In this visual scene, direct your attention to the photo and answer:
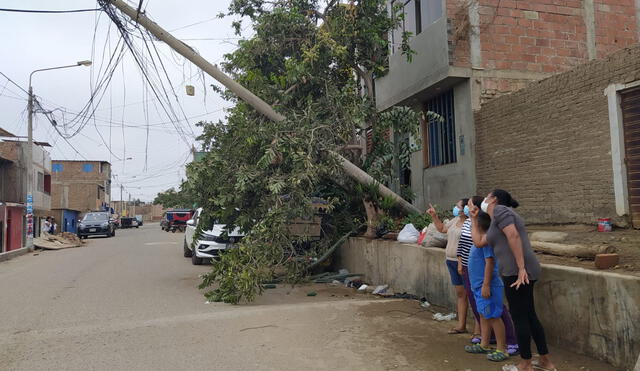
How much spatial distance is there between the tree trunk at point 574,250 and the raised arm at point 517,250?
62.9 inches

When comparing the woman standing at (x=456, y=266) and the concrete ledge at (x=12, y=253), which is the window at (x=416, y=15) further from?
the concrete ledge at (x=12, y=253)

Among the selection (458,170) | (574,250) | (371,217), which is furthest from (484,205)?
(458,170)

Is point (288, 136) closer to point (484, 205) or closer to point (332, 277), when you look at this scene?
point (332, 277)

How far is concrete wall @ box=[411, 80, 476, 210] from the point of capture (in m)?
10.1

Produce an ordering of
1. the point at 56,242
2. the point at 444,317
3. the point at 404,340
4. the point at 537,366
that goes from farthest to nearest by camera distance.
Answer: the point at 56,242 → the point at 444,317 → the point at 404,340 → the point at 537,366

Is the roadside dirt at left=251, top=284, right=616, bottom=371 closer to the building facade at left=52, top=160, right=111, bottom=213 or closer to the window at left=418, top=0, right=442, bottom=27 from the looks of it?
the window at left=418, top=0, right=442, bottom=27

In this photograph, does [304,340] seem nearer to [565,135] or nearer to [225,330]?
[225,330]

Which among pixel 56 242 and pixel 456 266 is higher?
pixel 456 266

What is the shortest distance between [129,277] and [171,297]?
10.4 feet

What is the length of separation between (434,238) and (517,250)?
129 inches

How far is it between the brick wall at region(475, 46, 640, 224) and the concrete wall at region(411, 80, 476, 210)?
53 centimetres

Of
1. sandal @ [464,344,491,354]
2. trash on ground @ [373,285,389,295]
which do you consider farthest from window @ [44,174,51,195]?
sandal @ [464,344,491,354]

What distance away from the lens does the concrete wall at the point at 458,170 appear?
33.2ft

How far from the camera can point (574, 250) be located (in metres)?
5.34
